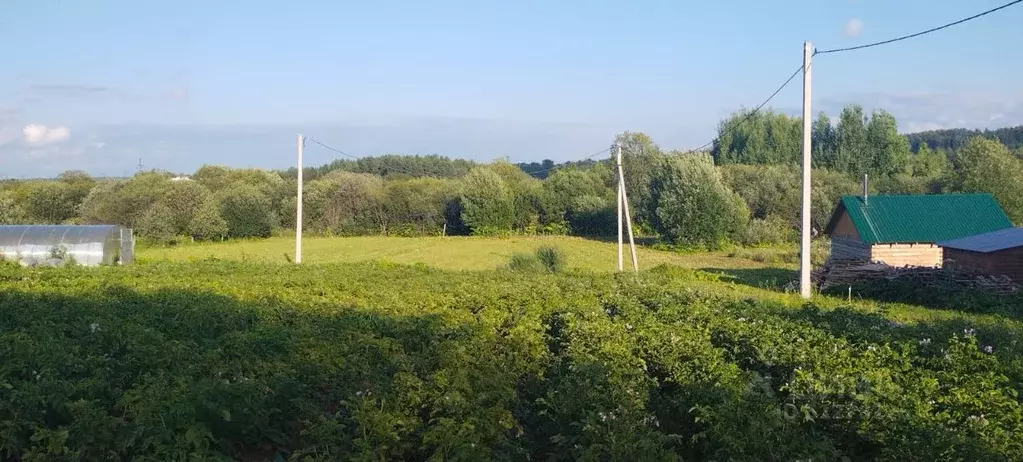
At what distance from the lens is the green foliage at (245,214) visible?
198 ft

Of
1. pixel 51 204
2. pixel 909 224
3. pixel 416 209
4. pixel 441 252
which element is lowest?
pixel 441 252

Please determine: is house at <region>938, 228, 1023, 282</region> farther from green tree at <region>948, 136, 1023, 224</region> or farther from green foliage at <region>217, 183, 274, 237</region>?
green foliage at <region>217, 183, 274, 237</region>

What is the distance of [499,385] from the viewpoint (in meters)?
7.48

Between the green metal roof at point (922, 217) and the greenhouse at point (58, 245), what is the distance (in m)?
29.4

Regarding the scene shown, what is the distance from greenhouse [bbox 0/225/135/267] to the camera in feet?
104

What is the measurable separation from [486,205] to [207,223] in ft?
69.0

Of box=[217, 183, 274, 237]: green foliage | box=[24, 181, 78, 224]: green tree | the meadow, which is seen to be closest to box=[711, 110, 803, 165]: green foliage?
box=[217, 183, 274, 237]: green foliage

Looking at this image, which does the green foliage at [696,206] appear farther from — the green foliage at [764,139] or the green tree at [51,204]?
the green tree at [51,204]

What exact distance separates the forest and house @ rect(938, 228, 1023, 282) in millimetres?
25924

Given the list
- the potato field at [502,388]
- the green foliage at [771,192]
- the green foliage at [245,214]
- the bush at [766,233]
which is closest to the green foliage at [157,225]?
the green foliage at [245,214]

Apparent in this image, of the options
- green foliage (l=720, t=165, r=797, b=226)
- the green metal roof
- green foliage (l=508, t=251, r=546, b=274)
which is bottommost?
green foliage (l=508, t=251, r=546, b=274)

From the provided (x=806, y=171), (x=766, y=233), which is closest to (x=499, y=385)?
(x=806, y=171)

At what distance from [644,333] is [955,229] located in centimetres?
2233

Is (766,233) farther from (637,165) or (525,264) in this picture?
(525,264)
